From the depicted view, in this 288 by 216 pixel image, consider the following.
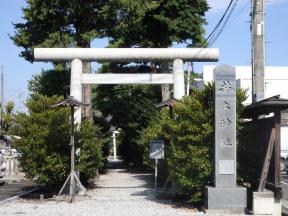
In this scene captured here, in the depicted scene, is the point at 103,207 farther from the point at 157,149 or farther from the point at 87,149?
the point at 87,149

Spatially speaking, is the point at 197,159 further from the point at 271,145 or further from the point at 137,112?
the point at 137,112

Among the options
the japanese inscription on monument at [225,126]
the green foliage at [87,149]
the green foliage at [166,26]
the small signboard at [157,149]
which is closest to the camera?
the japanese inscription on monument at [225,126]

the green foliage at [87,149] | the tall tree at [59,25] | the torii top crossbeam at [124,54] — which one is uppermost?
the tall tree at [59,25]

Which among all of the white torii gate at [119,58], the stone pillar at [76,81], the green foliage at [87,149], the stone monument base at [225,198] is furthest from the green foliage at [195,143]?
the stone pillar at [76,81]

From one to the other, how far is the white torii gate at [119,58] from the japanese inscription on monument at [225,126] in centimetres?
640

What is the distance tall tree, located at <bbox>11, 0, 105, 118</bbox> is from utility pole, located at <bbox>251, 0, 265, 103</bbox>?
11.3 m

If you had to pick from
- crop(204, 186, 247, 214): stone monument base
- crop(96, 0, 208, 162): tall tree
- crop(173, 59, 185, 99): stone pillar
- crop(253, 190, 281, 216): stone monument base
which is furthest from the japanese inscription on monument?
crop(96, 0, 208, 162): tall tree

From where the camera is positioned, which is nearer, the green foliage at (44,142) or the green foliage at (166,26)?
the green foliage at (44,142)

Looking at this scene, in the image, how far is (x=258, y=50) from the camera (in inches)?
585

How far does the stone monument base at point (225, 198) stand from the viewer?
1355 centimetres

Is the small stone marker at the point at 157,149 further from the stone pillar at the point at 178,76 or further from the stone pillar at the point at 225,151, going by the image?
the stone pillar at the point at 225,151

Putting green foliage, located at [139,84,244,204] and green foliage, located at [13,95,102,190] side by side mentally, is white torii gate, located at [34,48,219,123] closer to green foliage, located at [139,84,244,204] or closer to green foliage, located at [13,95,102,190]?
green foliage, located at [13,95,102,190]

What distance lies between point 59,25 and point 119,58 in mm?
5998

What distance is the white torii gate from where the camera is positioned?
2048 cm
